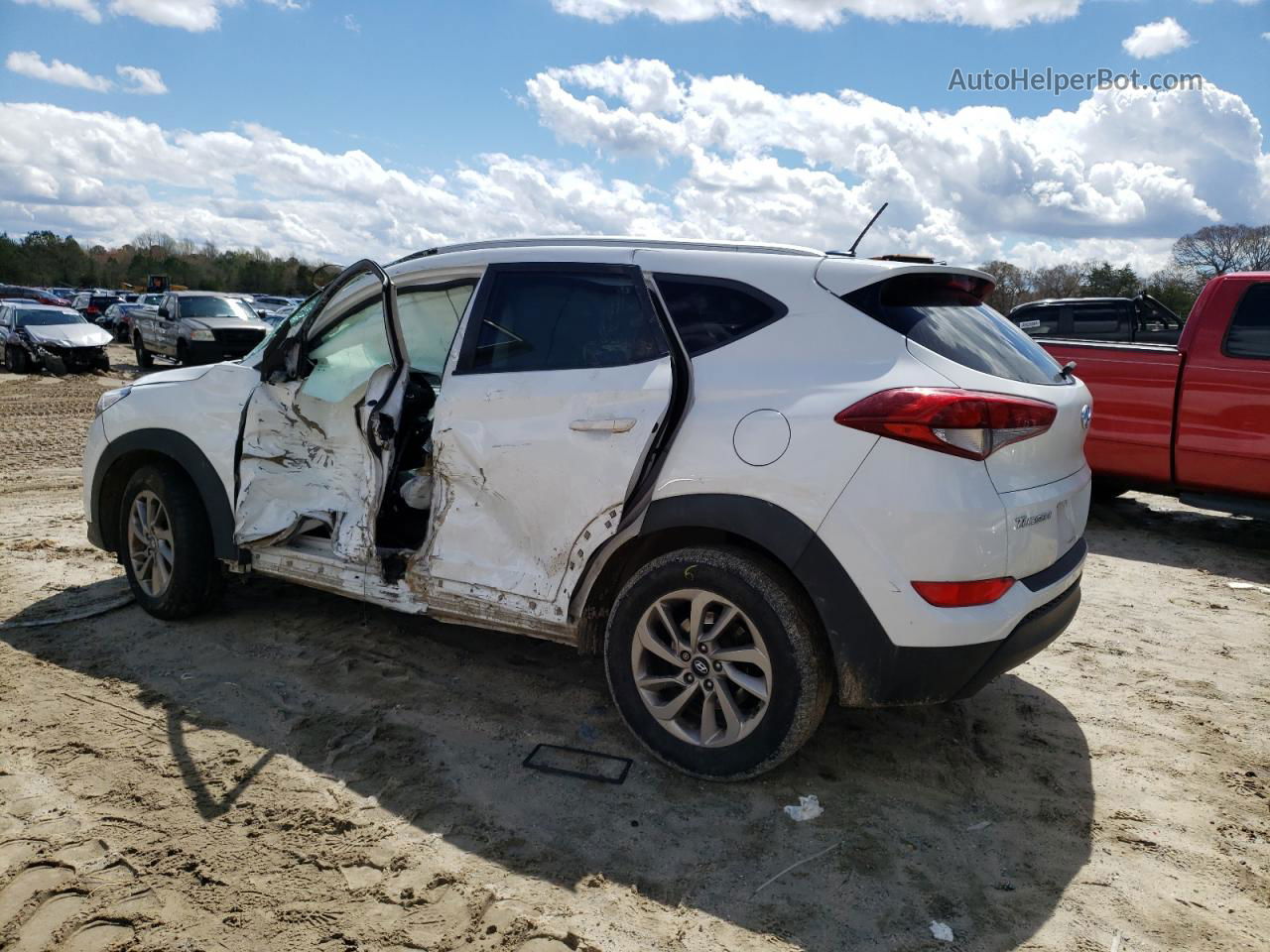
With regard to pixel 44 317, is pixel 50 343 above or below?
below

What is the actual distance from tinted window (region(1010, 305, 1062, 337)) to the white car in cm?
793

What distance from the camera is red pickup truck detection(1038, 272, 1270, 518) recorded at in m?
6.66

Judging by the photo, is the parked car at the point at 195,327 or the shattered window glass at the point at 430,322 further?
A: the parked car at the point at 195,327

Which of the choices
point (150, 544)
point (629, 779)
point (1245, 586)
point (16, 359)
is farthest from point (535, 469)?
point (16, 359)

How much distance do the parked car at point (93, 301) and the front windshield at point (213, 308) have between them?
65.7ft

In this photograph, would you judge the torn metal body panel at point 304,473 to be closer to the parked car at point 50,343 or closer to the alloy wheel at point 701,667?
the alloy wheel at point 701,667

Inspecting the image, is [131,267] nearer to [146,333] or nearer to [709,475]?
[146,333]

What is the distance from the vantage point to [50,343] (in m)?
19.4

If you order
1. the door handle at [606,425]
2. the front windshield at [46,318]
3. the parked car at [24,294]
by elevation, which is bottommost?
the door handle at [606,425]

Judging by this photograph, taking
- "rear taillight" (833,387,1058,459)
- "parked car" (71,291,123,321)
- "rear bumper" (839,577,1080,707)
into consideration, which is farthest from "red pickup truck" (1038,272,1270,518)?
"parked car" (71,291,123,321)

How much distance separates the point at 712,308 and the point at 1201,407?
5.23 meters

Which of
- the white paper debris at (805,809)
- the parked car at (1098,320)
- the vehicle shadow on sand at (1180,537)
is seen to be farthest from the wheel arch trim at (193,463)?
the parked car at (1098,320)

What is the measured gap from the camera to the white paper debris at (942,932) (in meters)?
2.62

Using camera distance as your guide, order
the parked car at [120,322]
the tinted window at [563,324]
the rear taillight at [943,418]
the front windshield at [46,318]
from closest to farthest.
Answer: the rear taillight at [943,418]
the tinted window at [563,324]
the front windshield at [46,318]
the parked car at [120,322]
